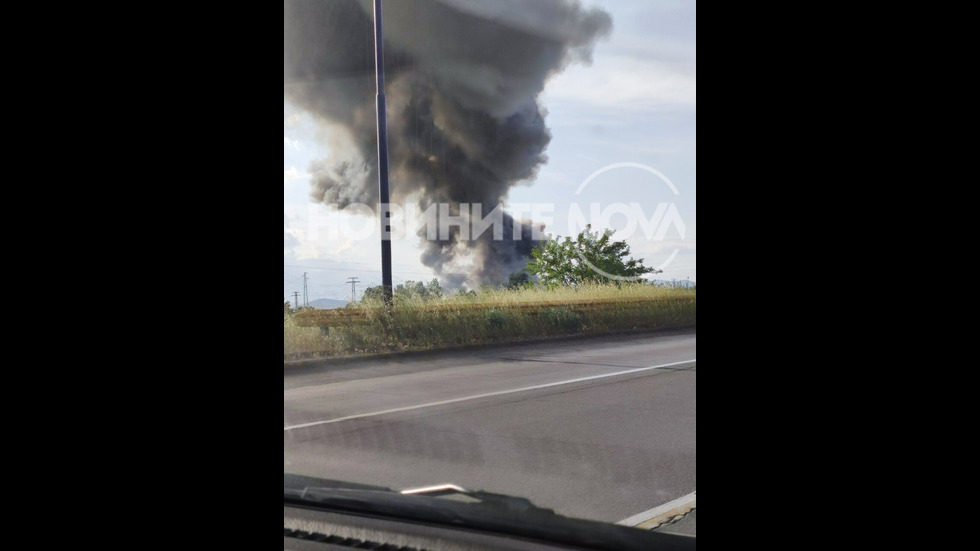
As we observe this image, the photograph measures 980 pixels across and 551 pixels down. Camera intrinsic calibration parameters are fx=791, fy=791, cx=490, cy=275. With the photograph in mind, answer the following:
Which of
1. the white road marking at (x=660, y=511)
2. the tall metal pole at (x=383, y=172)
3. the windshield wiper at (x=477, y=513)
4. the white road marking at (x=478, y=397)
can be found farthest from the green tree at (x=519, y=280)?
the windshield wiper at (x=477, y=513)

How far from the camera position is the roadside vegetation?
324 inches

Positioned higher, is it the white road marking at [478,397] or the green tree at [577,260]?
the green tree at [577,260]

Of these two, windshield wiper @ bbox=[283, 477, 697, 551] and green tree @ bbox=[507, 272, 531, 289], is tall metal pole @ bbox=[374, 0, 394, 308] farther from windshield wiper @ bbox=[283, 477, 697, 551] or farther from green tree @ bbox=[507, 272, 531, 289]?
windshield wiper @ bbox=[283, 477, 697, 551]

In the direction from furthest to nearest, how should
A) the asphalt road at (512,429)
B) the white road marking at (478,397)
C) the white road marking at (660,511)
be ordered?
1. the white road marking at (478,397)
2. the asphalt road at (512,429)
3. the white road marking at (660,511)

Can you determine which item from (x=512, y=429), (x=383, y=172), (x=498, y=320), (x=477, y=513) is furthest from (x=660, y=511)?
(x=498, y=320)

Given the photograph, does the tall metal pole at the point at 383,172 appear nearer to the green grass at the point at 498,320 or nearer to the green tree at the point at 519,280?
the green grass at the point at 498,320

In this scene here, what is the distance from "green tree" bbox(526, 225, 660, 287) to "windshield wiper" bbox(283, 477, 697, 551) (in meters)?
7.88

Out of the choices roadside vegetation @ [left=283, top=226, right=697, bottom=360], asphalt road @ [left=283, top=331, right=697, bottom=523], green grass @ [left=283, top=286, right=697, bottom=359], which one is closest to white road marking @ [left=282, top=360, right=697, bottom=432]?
asphalt road @ [left=283, top=331, right=697, bottom=523]

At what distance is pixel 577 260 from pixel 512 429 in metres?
6.03

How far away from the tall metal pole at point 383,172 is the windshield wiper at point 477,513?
634 centimetres

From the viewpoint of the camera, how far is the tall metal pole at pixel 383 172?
324 inches
